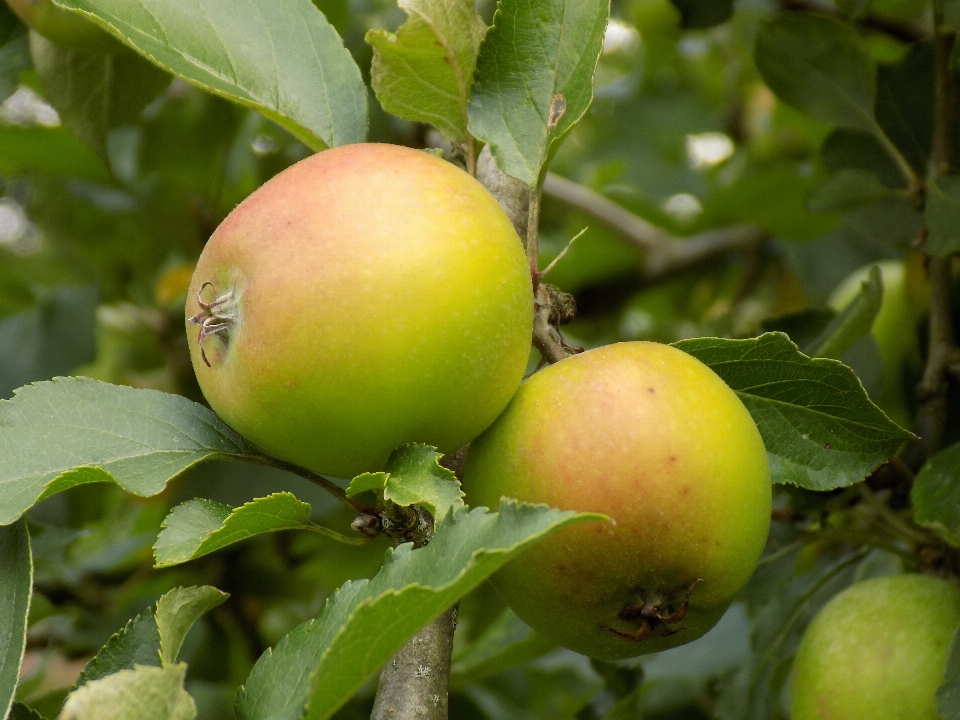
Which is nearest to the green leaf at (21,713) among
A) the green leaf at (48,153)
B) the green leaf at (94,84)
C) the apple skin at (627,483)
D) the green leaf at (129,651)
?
the green leaf at (129,651)

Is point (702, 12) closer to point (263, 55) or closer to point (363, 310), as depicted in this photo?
point (263, 55)

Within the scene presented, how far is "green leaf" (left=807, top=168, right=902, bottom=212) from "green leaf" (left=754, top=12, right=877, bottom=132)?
8cm

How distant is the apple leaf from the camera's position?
27.5 inches

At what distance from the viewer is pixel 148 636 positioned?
0.75 m

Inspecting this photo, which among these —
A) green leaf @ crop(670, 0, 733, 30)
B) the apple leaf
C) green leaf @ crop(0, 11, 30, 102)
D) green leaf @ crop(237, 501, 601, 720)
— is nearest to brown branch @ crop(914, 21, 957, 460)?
green leaf @ crop(670, 0, 733, 30)

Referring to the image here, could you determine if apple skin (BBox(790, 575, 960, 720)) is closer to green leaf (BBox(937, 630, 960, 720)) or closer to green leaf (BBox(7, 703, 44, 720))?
green leaf (BBox(937, 630, 960, 720))

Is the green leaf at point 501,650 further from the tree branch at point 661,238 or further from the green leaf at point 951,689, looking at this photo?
the tree branch at point 661,238

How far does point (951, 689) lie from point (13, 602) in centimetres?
74

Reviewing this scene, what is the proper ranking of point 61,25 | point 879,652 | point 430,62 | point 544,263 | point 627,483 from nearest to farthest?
point 627,483 < point 430,62 < point 879,652 < point 61,25 < point 544,263

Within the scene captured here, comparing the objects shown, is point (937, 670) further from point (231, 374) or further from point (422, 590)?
point (231, 374)

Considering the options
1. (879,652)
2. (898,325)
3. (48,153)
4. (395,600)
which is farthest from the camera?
(48,153)

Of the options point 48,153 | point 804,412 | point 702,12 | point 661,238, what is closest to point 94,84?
point 48,153

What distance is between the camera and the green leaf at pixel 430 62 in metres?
0.73

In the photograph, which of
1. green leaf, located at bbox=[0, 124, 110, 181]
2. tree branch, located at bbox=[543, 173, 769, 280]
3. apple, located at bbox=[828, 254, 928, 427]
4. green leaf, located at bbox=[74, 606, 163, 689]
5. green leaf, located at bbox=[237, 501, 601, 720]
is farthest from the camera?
tree branch, located at bbox=[543, 173, 769, 280]
